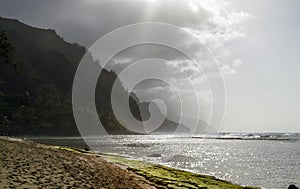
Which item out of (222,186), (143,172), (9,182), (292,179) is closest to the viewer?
(9,182)

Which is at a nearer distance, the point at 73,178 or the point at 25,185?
the point at 25,185

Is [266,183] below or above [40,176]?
below

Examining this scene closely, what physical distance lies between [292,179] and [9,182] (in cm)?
4602

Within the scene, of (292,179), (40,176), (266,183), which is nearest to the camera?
(40,176)

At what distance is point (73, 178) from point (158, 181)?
1092 cm

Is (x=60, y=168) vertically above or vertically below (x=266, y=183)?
above

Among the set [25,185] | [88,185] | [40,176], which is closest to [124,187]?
[88,185]

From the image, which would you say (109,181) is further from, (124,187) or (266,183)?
(266,183)

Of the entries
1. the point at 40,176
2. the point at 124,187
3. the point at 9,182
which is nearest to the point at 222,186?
the point at 124,187

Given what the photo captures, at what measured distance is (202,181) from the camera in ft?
111

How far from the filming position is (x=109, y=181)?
981 inches

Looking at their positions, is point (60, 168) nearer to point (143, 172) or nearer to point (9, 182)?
point (9, 182)

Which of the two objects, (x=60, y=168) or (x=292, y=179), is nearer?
(x=60, y=168)

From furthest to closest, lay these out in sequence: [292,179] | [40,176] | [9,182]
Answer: [292,179]
[40,176]
[9,182]
